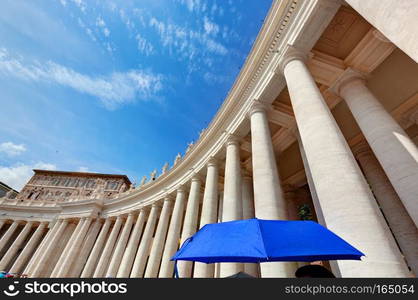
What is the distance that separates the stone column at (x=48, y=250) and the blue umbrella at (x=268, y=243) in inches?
2101

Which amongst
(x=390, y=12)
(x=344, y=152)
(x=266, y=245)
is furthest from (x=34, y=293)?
(x=390, y=12)

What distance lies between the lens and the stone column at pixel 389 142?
776 cm

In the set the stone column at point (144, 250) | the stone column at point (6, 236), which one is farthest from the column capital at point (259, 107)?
the stone column at point (6, 236)

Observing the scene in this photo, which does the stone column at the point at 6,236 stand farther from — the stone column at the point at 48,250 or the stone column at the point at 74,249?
the stone column at the point at 74,249

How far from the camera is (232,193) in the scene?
1407 cm

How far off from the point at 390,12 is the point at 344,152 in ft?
13.6

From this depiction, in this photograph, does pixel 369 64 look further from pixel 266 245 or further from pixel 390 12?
pixel 266 245

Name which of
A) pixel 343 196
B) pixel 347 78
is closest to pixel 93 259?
pixel 343 196

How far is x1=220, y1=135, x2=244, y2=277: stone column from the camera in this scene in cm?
1202

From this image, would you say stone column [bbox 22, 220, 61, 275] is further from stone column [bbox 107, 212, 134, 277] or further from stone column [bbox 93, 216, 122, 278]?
stone column [bbox 107, 212, 134, 277]

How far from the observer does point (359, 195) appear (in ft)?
18.6

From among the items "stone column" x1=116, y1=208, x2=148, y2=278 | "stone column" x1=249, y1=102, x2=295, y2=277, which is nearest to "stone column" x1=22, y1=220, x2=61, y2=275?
"stone column" x1=116, y1=208, x2=148, y2=278

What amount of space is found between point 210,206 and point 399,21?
51.3 feet

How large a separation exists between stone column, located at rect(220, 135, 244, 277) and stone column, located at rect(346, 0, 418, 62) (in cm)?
1149
